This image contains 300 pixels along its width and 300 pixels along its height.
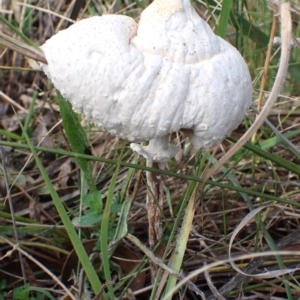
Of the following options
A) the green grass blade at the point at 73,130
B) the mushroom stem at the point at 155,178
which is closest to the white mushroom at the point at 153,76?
the mushroom stem at the point at 155,178

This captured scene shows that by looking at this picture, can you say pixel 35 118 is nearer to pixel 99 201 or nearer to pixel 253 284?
pixel 99 201

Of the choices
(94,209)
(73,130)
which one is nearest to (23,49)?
(73,130)

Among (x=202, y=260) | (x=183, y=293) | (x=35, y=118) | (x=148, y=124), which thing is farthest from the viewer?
(x=35, y=118)

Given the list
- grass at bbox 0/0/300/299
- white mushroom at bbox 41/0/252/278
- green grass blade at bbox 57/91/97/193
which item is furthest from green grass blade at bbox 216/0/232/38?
green grass blade at bbox 57/91/97/193

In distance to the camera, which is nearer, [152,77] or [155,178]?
[152,77]

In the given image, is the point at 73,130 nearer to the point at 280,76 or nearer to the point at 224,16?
the point at 224,16

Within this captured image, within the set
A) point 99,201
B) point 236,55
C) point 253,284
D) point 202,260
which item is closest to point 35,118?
point 99,201

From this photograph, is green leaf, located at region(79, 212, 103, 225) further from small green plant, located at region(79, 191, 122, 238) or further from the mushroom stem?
the mushroom stem
